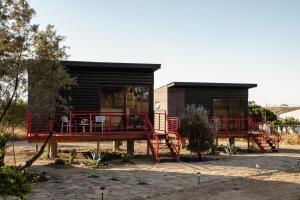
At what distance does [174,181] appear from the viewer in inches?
586

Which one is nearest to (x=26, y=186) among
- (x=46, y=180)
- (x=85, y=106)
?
(x=46, y=180)

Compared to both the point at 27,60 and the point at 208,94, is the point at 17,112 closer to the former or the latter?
the point at 27,60

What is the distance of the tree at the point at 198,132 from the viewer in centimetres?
2161

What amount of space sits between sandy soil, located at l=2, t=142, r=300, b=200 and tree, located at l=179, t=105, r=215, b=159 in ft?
4.33

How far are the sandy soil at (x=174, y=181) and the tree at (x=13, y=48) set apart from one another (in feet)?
11.4

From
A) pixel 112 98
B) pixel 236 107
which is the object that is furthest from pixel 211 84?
pixel 112 98

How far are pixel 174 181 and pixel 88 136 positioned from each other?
21.4ft

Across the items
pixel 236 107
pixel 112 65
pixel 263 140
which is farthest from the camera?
pixel 236 107

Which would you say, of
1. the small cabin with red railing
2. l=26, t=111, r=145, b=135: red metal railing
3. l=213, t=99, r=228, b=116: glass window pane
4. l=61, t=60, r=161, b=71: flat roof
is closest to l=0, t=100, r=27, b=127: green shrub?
l=26, t=111, r=145, b=135: red metal railing

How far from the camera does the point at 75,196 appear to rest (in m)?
12.2

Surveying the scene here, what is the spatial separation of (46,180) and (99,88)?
849 cm

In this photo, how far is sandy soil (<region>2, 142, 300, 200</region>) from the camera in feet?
42.1

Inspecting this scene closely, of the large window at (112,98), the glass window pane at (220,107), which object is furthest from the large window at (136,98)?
the glass window pane at (220,107)

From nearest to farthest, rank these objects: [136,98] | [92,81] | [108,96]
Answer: [92,81], [108,96], [136,98]
